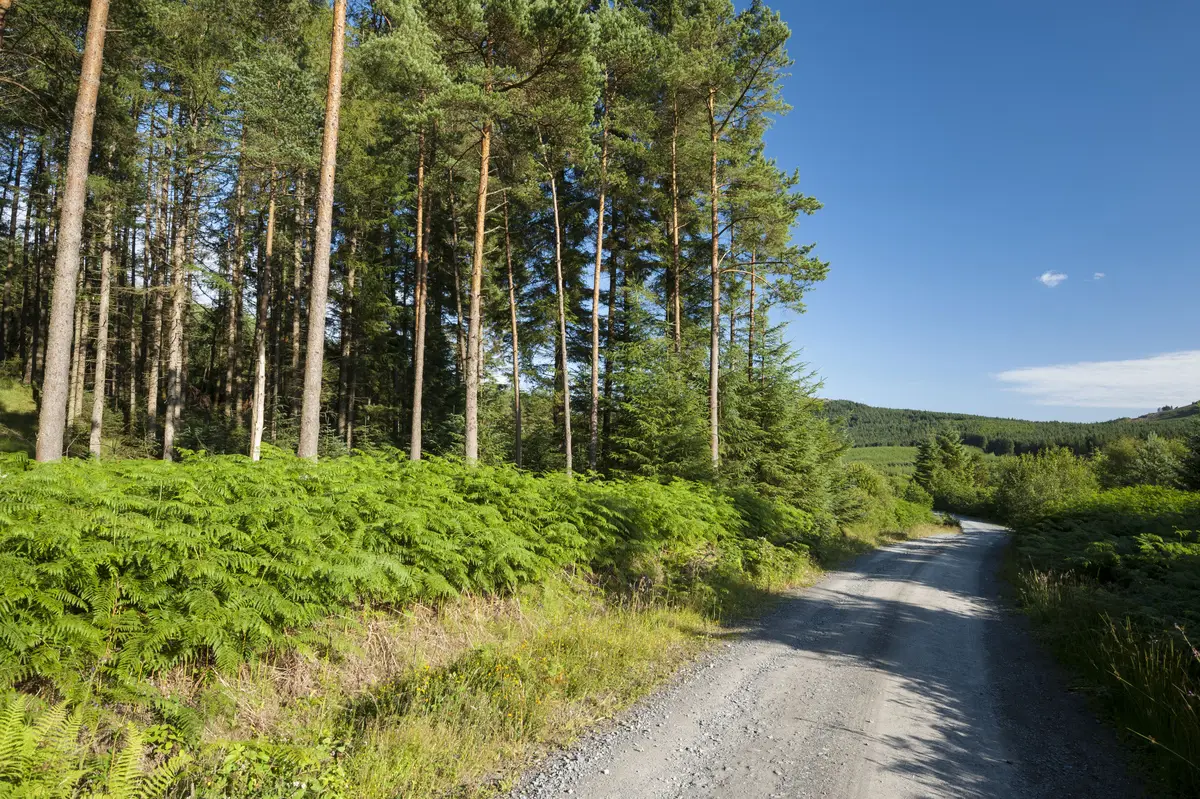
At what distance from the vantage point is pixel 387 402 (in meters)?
27.7

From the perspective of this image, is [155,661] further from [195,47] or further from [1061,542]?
[195,47]

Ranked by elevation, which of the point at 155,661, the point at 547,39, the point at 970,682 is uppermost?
the point at 547,39

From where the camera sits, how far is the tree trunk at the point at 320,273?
30.6ft

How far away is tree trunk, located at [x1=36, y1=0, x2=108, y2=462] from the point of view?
8.51m

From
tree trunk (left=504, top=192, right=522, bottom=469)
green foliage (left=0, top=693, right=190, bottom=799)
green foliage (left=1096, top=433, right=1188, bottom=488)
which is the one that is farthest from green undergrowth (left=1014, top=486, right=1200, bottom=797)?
tree trunk (left=504, top=192, right=522, bottom=469)

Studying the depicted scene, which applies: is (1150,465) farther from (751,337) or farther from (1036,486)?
(751,337)

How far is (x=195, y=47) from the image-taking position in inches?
645

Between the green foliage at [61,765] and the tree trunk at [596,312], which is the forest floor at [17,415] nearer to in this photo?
the tree trunk at [596,312]

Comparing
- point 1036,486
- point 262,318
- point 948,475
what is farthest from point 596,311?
point 948,475

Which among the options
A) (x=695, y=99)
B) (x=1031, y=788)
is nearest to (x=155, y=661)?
(x=1031, y=788)

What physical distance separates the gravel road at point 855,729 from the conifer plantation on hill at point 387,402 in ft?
1.94

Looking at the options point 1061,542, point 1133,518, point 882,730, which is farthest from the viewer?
point 1061,542

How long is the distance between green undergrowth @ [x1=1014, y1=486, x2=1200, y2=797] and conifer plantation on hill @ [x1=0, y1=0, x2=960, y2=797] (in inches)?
163

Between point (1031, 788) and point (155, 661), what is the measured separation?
6.44m
